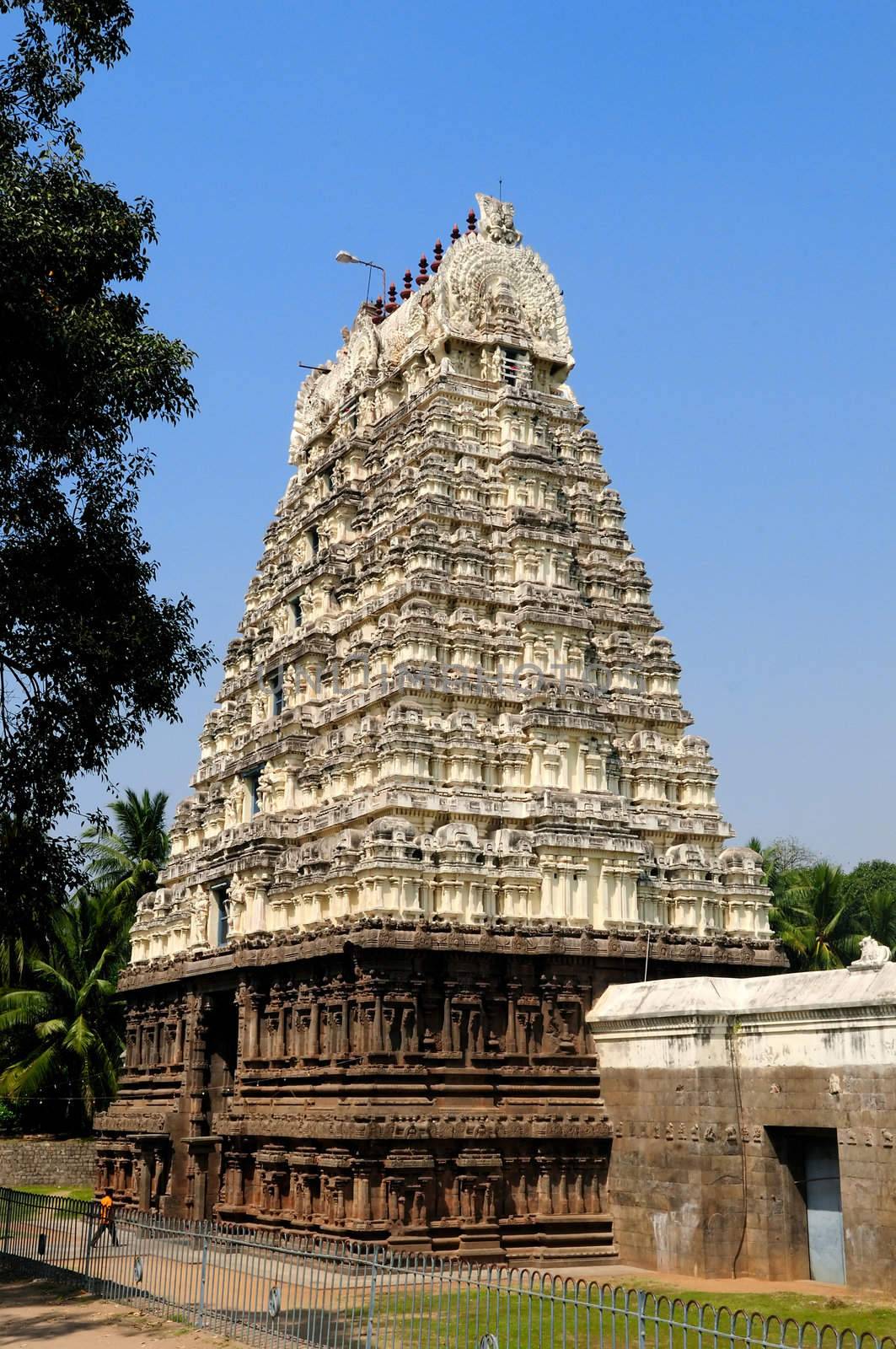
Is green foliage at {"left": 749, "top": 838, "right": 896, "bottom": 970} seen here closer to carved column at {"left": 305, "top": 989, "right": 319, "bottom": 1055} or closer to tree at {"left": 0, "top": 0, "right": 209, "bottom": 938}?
carved column at {"left": 305, "top": 989, "right": 319, "bottom": 1055}

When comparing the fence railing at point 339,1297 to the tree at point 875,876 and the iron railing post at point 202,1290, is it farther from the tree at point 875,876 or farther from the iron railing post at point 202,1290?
the tree at point 875,876

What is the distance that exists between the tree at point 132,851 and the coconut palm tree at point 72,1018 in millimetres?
1160

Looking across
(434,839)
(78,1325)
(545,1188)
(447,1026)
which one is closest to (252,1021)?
(447,1026)

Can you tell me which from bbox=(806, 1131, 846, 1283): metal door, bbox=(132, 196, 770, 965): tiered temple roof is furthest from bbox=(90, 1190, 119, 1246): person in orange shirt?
bbox=(806, 1131, 846, 1283): metal door

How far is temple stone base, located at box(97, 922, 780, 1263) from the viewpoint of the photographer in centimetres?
2497

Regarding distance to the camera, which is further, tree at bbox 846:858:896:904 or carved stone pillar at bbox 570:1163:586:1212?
Result: tree at bbox 846:858:896:904

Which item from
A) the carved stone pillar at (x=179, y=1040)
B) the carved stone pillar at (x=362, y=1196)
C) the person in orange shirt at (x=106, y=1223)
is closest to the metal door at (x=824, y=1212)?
the carved stone pillar at (x=362, y=1196)

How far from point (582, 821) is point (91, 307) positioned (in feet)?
48.7

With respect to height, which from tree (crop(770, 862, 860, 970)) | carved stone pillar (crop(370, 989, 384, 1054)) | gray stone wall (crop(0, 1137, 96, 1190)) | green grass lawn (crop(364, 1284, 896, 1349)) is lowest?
green grass lawn (crop(364, 1284, 896, 1349))

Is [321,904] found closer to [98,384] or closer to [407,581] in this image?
[407,581]

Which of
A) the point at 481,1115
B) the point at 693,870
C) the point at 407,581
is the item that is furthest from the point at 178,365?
the point at 693,870

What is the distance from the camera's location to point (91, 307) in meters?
19.1

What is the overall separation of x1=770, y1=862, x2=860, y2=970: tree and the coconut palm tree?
907 inches

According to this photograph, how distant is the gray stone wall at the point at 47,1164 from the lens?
42.7 meters
